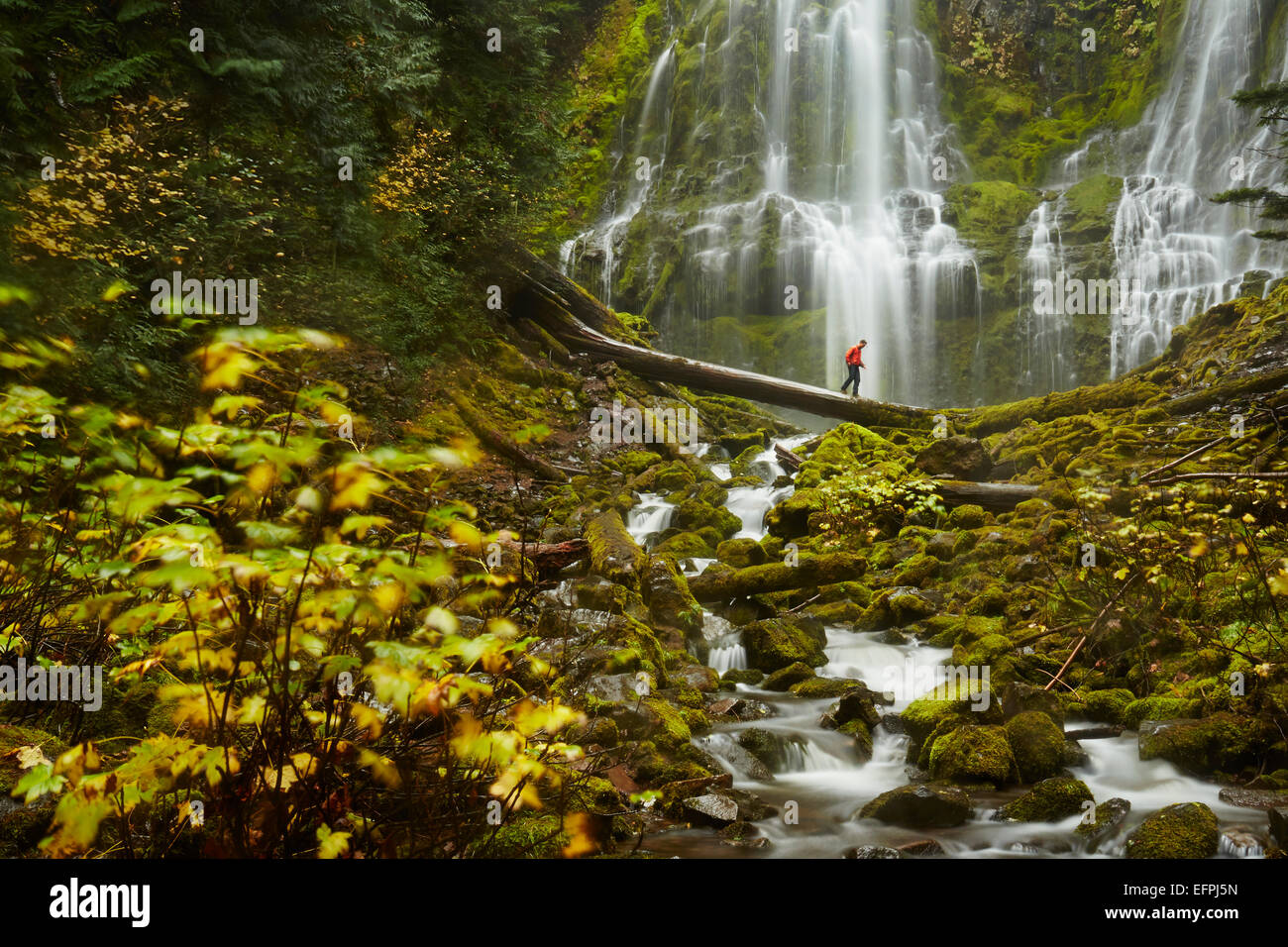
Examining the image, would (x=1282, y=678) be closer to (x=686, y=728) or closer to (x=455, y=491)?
(x=686, y=728)

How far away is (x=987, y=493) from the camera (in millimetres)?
9344

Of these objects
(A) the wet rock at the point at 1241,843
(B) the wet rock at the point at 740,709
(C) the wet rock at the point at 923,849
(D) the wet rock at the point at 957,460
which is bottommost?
(C) the wet rock at the point at 923,849

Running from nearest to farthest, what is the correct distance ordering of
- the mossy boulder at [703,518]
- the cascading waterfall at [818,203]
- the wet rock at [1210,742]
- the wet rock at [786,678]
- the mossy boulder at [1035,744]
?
the wet rock at [1210,742], the mossy boulder at [1035,744], the wet rock at [786,678], the mossy boulder at [703,518], the cascading waterfall at [818,203]

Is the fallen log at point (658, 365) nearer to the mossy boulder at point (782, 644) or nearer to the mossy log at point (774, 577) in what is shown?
the mossy log at point (774, 577)

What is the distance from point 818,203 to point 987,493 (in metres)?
19.4

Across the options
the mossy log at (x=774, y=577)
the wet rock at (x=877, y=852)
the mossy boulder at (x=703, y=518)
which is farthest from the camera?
the mossy boulder at (x=703, y=518)

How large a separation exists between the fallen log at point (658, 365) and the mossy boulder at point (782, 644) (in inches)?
285

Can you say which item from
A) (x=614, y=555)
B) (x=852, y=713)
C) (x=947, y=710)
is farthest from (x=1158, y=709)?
(x=614, y=555)

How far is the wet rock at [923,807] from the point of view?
12.9 ft

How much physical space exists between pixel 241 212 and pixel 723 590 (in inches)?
274

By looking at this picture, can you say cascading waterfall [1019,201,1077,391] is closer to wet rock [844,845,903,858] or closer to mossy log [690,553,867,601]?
mossy log [690,553,867,601]

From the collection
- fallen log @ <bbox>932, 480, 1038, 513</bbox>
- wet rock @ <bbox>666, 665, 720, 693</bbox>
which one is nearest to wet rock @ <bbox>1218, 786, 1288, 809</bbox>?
wet rock @ <bbox>666, 665, 720, 693</bbox>

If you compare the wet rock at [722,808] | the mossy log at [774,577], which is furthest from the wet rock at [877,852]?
the mossy log at [774,577]

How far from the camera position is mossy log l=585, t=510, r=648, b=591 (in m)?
6.86
